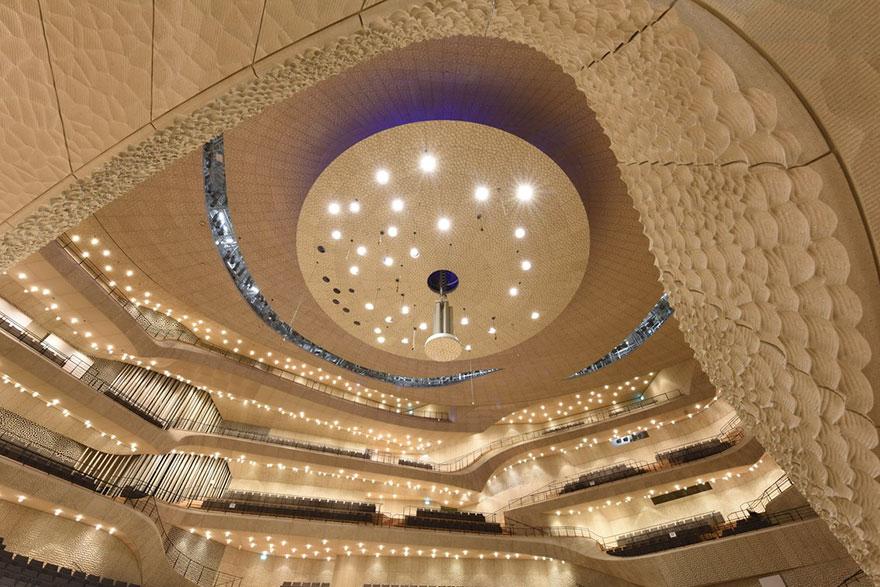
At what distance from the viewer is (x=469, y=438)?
26.7 m

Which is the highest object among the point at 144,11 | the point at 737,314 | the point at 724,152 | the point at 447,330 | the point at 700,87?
the point at 447,330

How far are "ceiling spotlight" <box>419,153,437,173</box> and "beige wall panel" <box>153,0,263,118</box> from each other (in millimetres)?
7485

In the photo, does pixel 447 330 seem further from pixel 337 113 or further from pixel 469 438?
pixel 469 438

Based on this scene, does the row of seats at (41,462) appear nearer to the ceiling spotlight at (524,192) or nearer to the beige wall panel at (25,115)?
the beige wall panel at (25,115)

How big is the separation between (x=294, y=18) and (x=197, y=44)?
739mm

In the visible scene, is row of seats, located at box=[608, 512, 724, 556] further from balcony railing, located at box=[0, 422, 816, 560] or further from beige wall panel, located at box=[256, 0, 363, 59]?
beige wall panel, located at box=[256, 0, 363, 59]

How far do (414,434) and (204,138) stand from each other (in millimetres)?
24235

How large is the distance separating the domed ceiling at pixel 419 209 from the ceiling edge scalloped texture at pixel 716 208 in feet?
20.5

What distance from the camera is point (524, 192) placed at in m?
10.9

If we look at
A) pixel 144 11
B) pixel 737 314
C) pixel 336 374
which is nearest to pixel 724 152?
pixel 737 314

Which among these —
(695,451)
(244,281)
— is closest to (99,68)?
(244,281)

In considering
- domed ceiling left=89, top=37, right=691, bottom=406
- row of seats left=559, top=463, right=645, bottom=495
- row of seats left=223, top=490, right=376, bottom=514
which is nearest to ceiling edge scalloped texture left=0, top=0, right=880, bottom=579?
domed ceiling left=89, top=37, right=691, bottom=406

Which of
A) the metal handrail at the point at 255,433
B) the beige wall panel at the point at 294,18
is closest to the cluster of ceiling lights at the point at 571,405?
the metal handrail at the point at 255,433

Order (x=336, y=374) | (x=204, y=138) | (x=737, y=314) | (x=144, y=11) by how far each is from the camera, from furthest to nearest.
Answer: (x=336, y=374), (x=204, y=138), (x=144, y=11), (x=737, y=314)
